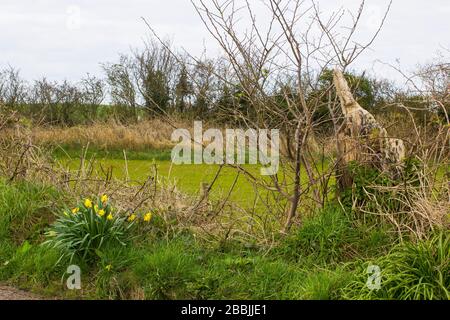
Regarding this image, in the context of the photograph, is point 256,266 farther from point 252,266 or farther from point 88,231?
point 88,231

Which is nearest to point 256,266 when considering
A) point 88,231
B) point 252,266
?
point 252,266

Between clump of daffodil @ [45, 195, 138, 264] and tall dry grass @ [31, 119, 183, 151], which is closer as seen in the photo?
clump of daffodil @ [45, 195, 138, 264]

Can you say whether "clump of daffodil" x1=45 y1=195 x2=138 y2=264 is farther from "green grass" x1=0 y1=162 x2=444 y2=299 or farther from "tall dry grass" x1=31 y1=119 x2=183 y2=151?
"tall dry grass" x1=31 y1=119 x2=183 y2=151

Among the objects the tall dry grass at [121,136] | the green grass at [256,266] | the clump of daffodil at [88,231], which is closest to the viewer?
Result: the green grass at [256,266]

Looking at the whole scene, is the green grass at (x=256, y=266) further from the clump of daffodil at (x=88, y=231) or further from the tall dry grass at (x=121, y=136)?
the tall dry grass at (x=121, y=136)

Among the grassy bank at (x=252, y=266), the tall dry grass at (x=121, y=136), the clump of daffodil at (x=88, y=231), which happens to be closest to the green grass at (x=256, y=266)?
the grassy bank at (x=252, y=266)

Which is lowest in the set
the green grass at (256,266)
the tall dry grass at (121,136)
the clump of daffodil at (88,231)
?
the green grass at (256,266)

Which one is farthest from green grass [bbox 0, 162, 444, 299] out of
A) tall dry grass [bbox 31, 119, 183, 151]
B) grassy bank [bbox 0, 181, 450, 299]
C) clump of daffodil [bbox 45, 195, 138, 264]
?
tall dry grass [bbox 31, 119, 183, 151]

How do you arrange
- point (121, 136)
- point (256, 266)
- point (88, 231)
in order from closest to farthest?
point (256, 266) < point (88, 231) < point (121, 136)

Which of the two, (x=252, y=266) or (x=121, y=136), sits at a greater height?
(x=121, y=136)

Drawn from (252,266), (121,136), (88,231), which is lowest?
(252,266)

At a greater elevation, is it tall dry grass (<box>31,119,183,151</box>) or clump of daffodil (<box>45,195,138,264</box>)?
tall dry grass (<box>31,119,183,151</box>)

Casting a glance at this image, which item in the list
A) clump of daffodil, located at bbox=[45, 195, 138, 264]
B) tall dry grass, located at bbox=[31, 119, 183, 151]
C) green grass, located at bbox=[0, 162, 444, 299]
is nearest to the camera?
green grass, located at bbox=[0, 162, 444, 299]
